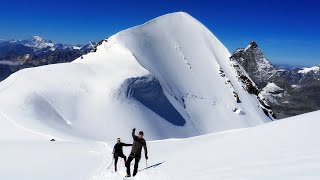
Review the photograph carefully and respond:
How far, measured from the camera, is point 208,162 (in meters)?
17.5

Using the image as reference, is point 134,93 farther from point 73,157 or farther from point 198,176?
point 198,176

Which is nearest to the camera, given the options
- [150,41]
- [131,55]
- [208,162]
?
[208,162]

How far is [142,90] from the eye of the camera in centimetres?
7769

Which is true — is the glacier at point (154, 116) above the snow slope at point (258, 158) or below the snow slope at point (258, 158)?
above

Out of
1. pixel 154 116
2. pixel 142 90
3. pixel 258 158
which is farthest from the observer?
pixel 142 90

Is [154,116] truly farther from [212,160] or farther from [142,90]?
[212,160]

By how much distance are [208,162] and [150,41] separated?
286 ft

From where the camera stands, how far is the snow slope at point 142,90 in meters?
63.1

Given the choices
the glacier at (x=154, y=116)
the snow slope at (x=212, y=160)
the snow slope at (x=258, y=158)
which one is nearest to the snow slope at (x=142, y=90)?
the glacier at (x=154, y=116)

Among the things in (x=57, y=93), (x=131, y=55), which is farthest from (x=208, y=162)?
(x=131, y=55)

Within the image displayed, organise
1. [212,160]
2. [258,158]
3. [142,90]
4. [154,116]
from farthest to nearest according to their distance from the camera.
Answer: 1. [142,90]
2. [154,116]
3. [212,160]
4. [258,158]

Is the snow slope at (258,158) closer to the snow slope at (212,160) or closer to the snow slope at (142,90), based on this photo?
the snow slope at (212,160)

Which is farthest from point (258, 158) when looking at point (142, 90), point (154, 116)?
point (142, 90)

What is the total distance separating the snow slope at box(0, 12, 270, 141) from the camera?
63.1m
